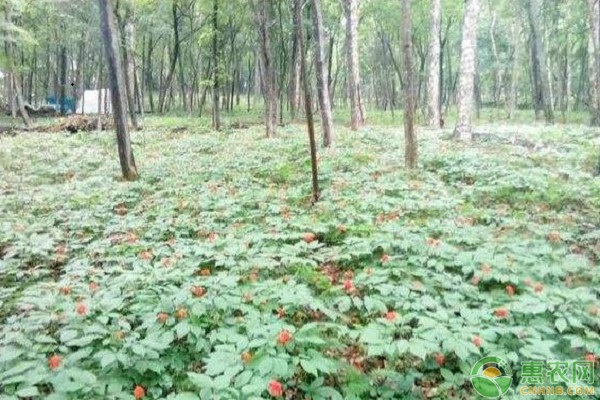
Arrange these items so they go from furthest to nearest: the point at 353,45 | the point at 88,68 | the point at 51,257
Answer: the point at 88,68, the point at 353,45, the point at 51,257

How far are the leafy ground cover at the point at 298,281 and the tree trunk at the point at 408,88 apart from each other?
0.51 metres

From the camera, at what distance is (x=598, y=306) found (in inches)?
167

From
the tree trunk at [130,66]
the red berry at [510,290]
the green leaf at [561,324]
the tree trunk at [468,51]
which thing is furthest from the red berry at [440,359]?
the tree trunk at [130,66]

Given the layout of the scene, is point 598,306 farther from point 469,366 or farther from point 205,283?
point 205,283

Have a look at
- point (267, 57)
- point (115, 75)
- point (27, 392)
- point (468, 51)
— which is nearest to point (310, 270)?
point (27, 392)

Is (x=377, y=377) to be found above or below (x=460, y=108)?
below

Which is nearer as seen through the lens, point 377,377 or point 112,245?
point 377,377

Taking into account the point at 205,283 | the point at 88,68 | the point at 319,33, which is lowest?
the point at 205,283

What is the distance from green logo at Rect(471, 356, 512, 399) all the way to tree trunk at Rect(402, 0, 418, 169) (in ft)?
26.0

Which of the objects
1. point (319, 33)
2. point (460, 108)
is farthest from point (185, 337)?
point (460, 108)

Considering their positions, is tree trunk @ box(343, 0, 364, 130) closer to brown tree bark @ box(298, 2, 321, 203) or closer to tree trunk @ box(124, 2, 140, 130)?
tree trunk @ box(124, 2, 140, 130)

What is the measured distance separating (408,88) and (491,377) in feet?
27.7

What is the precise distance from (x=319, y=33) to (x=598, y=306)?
38.3ft

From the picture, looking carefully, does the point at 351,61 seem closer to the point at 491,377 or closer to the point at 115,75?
the point at 115,75
